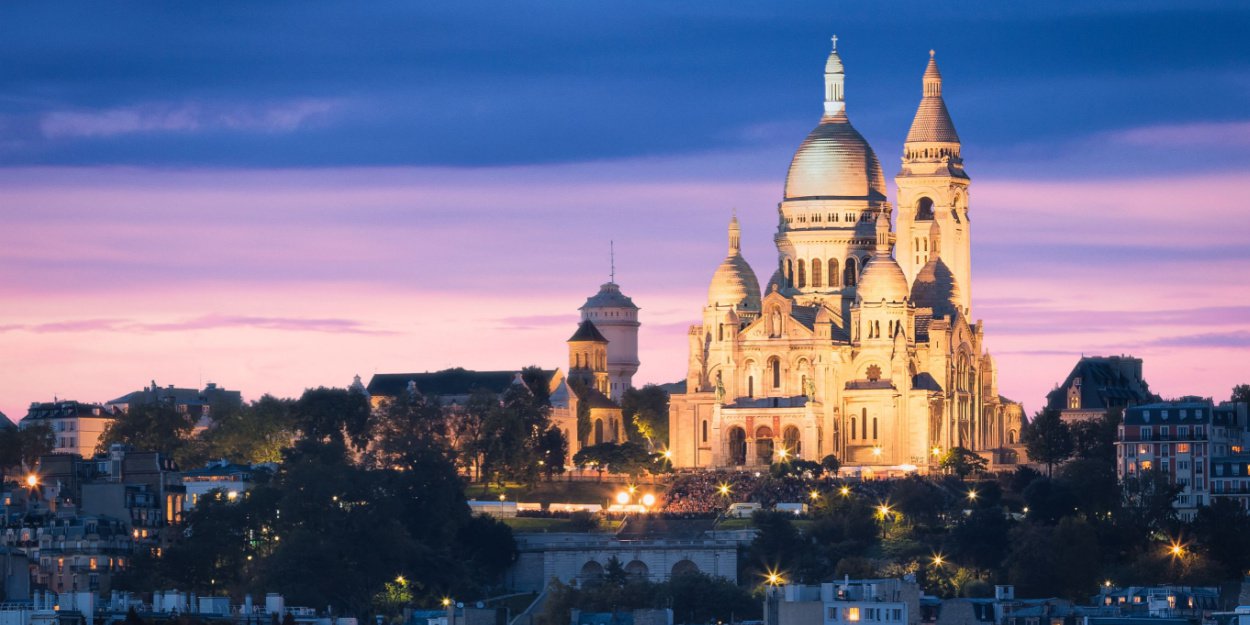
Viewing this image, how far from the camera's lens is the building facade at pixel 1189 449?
182 m

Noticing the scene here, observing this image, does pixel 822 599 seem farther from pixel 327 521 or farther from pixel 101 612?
pixel 327 521

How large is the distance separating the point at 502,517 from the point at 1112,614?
56.6m

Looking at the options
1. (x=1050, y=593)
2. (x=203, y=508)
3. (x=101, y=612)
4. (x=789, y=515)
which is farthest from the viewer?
(x=789, y=515)

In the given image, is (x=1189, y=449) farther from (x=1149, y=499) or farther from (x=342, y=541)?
(x=342, y=541)

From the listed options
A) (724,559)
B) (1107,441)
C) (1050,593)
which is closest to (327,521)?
(724,559)

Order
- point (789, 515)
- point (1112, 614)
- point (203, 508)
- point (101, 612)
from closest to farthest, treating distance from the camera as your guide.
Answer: point (101, 612) → point (1112, 614) → point (203, 508) → point (789, 515)

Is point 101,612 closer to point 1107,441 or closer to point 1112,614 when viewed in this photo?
point 1112,614

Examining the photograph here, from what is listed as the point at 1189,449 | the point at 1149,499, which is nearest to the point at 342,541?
the point at 1149,499

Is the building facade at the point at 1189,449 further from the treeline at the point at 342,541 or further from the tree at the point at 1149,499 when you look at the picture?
the treeline at the point at 342,541

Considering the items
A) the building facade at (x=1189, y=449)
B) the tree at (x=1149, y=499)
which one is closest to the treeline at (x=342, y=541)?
the tree at (x=1149, y=499)

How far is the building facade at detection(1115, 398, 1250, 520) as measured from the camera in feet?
596

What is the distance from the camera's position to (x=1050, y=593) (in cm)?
16362

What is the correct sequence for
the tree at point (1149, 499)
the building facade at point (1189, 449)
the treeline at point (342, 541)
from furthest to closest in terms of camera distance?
the building facade at point (1189, 449), the tree at point (1149, 499), the treeline at point (342, 541)

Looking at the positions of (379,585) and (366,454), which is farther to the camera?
(366,454)
